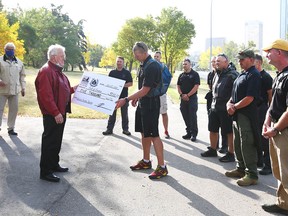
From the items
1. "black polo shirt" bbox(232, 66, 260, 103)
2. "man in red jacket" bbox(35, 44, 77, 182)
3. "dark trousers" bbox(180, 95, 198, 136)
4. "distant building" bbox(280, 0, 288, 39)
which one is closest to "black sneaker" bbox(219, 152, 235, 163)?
"black polo shirt" bbox(232, 66, 260, 103)

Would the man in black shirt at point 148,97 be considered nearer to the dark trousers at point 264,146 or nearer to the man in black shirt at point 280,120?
the man in black shirt at point 280,120

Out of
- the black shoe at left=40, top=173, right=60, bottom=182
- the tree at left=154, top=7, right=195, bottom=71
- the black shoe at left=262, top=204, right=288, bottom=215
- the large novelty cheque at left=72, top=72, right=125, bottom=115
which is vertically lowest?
the black shoe at left=262, top=204, right=288, bottom=215

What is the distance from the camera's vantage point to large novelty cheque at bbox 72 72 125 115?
5.39 m

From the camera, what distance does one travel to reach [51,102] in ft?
14.9

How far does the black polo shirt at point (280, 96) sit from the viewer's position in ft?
11.6

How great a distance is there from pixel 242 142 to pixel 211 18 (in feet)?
118

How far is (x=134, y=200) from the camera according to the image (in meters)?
4.13

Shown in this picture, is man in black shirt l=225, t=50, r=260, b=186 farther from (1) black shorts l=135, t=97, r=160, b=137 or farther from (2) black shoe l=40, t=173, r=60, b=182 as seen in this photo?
(2) black shoe l=40, t=173, r=60, b=182

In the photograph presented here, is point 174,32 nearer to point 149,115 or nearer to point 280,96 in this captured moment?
point 149,115

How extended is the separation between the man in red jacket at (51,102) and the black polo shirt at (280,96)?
113 inches

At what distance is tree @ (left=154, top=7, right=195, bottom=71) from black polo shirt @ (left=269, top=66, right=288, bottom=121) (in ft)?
167

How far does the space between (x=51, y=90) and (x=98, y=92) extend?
1015 millimetres

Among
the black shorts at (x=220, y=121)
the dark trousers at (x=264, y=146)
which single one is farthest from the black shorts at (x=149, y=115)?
the dark trousers at (x=264, y=146)

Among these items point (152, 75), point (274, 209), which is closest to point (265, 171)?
point (274, 209)
